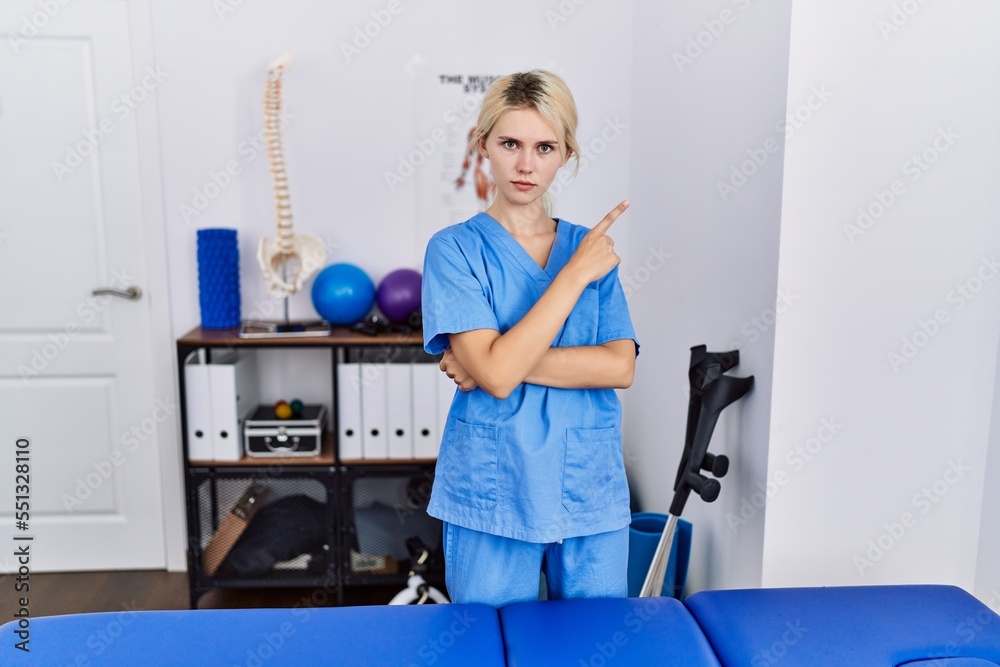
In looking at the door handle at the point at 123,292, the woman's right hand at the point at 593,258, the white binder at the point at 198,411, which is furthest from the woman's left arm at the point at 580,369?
the door handle at the point at 123,292

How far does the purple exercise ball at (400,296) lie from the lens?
7.92ft

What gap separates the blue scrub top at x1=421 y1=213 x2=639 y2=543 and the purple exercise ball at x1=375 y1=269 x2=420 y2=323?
1193mm

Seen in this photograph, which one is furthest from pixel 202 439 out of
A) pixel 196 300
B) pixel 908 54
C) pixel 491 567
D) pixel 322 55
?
pixel 908 54

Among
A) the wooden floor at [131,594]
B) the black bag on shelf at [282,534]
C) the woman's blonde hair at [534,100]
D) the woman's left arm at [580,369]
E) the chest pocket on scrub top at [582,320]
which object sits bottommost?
the wooden floor at [131,594]

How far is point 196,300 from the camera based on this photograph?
2533mm

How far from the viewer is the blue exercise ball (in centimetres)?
240

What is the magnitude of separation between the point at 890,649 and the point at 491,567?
1.81 feet

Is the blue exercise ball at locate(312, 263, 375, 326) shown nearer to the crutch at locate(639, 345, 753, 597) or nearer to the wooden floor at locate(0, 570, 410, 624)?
the wooden floor at locate(0, 570, 410, 624)

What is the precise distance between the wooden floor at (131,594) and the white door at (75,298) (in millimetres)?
70

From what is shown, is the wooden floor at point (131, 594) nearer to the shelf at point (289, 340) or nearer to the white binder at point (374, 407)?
the white binder at point (374, 407)

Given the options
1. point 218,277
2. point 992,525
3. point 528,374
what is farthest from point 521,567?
point 218,277

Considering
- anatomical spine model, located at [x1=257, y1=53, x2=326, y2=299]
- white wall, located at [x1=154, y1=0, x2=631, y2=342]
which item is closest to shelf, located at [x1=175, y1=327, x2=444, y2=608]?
anatomical spine model, located at [x1=257, y1=53, x2=326, y2=299]

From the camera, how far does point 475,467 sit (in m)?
1.18

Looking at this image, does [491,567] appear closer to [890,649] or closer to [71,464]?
[890,649]
